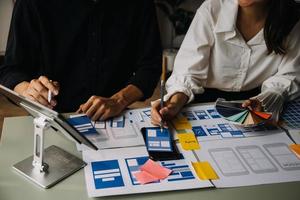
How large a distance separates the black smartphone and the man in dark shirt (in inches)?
7.9

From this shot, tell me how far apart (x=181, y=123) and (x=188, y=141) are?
0.39 ft

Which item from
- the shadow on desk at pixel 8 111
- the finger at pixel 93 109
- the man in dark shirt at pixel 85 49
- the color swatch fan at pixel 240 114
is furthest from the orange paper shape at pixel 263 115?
the shadow on desk at pixel 8 111

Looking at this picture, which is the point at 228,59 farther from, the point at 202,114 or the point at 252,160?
the point at 252,160

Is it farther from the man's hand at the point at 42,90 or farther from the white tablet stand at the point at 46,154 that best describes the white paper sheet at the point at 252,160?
the man's hand at the point at 42,90

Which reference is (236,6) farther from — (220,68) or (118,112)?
(118,112)

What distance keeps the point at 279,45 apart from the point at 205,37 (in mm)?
316

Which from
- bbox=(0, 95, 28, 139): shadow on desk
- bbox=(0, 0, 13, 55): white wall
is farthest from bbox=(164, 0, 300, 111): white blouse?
bbox=(0, 0, 13, 55): white wall

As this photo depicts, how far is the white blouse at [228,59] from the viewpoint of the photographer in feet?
4.86

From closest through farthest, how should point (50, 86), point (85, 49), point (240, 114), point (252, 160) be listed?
point (252, 160) < point (50, 86) < point (240, 114) < point (85, 49)

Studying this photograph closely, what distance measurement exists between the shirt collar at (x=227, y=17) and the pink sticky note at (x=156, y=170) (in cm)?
73

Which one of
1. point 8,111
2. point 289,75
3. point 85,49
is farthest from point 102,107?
point 8,111

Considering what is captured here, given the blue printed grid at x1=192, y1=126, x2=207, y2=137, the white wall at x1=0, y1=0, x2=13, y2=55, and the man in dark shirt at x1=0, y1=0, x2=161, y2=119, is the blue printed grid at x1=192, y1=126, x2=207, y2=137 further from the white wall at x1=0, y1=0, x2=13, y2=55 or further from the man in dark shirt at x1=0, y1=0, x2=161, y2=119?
the white wall at x1=0, y1=0, x2=13, y2=55

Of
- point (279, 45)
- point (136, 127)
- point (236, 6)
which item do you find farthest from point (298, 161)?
point (236, 6)

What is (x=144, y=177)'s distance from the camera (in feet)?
3.08
